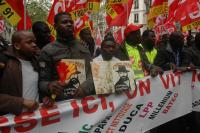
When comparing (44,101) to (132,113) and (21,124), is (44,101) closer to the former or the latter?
(21,124)

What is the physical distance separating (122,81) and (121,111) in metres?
0.42

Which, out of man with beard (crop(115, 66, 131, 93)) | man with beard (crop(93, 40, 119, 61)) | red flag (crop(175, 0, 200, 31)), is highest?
red flag (crop(175, 0, 200, 31))

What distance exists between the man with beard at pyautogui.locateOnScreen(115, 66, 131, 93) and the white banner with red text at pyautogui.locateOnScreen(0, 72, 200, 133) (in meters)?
0.14

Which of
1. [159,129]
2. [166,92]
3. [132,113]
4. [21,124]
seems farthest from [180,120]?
[21,124]

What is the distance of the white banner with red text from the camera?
420 centimetres

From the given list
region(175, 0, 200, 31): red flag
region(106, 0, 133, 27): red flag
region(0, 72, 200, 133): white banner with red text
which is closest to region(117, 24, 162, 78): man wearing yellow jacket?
region(0, 72, 200, 133): white banner with red text

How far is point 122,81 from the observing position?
193 inches

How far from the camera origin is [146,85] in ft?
18.4

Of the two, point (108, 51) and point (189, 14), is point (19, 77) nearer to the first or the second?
point (108, 51)

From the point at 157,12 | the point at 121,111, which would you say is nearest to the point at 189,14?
the point at 157,12

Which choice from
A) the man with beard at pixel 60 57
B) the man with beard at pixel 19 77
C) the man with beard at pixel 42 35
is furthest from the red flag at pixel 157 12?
the man with beard at pixel 19 77

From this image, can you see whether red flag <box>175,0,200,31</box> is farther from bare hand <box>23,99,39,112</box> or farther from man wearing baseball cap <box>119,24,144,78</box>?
bare hand <box>23,99,39,112</box>

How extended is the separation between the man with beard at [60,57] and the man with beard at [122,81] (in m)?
0.32

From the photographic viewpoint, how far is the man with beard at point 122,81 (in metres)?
4.85
